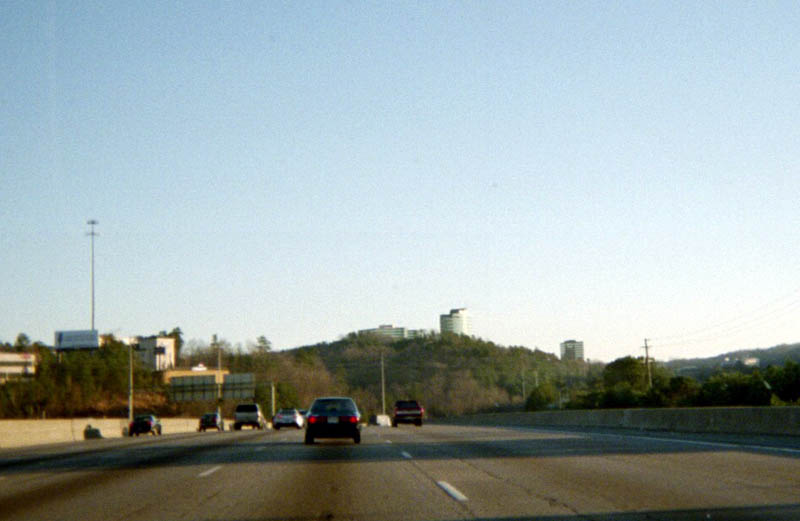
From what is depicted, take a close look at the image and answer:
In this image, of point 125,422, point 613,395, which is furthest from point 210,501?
point 613,395

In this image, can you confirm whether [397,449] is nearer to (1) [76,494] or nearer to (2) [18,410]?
(1) [76,494]

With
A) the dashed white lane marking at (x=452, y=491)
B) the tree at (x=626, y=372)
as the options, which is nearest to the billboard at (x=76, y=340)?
the tree at (x=626, y=372)

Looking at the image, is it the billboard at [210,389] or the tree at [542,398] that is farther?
the tree at [542,398]

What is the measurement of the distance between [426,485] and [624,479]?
3347mm

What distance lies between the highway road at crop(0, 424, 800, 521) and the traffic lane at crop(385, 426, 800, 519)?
Result: 24 mm

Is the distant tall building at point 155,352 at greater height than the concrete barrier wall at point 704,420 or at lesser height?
greater

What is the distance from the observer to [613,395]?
289 feet

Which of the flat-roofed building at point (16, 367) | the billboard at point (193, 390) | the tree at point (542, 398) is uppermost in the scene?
the flat-roofed building at point (16, 367)

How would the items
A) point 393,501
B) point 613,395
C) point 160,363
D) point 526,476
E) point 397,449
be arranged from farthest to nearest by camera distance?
1. point 160,363
2. point 613,395
3. point 397,449
4. point 526,476
5. point 393,501

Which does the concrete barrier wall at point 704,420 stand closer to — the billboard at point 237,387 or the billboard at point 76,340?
the billboard at point 237,387

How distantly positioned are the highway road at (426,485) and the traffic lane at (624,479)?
1.0 inches

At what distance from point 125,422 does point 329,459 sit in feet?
159

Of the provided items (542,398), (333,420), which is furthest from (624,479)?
(542,398)

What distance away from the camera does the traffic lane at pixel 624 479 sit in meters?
12.3
